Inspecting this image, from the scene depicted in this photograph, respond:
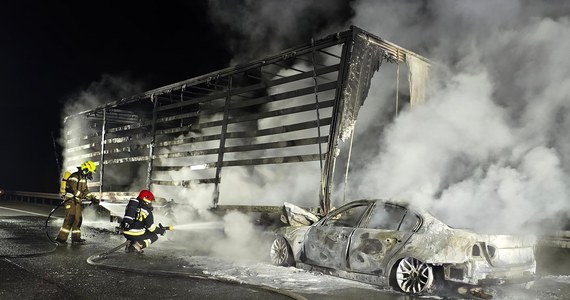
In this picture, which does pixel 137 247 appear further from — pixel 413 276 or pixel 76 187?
pixel 413 276

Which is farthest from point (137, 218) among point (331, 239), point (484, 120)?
point (484, 120)

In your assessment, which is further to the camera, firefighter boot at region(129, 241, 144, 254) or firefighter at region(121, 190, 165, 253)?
firefighter boot at region(129, 241, 144, 254)

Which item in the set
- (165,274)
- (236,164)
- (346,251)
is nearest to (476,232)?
(346,251)

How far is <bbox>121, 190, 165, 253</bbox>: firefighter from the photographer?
8.42 m

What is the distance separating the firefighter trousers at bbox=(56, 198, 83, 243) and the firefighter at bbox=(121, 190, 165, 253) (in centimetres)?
170

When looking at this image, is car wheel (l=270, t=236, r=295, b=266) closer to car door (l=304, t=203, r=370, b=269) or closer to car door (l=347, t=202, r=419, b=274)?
car door (l=304, t=203, r=370, b=269)

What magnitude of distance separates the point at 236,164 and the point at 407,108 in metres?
3.76

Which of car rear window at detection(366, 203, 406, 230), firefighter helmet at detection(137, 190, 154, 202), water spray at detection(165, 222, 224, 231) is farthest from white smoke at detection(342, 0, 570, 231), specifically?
firefighter helmet at detection(137, 190, 154, 202)

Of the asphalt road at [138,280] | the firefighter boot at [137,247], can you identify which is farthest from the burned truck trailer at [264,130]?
the asphalt road at [138,280]

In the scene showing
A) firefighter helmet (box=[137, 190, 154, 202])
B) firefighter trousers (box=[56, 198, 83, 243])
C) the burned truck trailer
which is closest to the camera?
the burned truck trailer

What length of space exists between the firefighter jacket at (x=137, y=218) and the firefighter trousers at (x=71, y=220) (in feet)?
5.59

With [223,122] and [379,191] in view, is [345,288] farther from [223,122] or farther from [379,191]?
[223,122]

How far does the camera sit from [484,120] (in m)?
8.10

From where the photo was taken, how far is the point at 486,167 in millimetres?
7914
